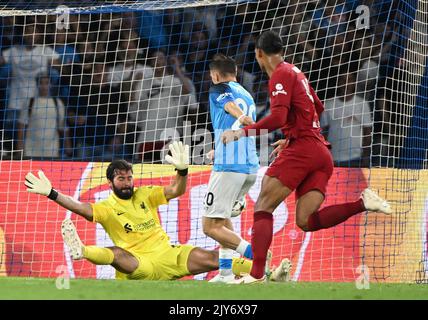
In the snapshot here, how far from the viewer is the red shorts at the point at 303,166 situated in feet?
24.3

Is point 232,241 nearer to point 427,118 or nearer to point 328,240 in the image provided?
point 328,240

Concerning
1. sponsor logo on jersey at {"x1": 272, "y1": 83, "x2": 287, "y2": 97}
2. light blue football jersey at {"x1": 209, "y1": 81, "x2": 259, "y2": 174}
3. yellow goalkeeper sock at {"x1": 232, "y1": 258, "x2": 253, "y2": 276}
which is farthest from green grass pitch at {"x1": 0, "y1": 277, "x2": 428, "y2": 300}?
light blue football jersey at {"x1": 209, "y1": 81, "x2": 259, "y2": 174}

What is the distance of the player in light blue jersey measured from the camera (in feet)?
28.1

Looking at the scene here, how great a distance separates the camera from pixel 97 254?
8422 millimetres

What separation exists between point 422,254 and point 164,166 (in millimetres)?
2973

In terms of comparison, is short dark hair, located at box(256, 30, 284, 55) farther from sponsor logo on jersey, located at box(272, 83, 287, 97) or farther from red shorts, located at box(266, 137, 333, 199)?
red shorts, located at box(266, 137, 333, 199)

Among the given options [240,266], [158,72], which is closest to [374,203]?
[240,266]

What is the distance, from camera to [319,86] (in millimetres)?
12500

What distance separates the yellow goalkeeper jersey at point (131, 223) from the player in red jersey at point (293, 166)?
1.81m

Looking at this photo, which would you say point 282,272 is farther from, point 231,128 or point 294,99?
point 294,99

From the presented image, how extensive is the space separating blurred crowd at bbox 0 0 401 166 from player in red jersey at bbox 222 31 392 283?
4.32m

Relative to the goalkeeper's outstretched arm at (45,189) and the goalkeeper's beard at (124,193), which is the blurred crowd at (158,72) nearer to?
the goalkeeper's beard at (124,193)

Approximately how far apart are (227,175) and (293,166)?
4.43 feet

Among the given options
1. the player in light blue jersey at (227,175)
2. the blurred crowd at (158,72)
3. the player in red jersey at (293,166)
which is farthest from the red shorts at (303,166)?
the blurred crowd at (158,72)
